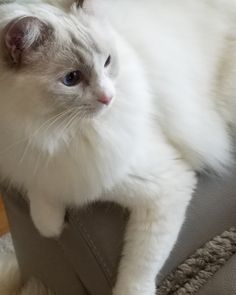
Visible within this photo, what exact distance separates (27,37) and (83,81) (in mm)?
119

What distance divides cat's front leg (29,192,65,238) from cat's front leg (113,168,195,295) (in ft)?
0.47

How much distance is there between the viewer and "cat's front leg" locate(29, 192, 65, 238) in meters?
1.07

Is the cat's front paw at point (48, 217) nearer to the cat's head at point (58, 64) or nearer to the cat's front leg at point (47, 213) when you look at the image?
the cat's front leg at point (47, 213)

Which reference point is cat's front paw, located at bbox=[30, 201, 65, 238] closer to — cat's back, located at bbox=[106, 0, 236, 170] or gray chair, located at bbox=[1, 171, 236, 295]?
gray chair, located at bbox=[1, 171, 236, 295]

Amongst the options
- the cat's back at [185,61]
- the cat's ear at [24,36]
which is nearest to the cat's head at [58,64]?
the cat's ear at [24,36]

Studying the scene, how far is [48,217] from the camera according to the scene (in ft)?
3.50

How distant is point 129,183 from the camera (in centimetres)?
104

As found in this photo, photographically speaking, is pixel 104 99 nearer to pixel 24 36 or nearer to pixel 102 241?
pixel 24 36

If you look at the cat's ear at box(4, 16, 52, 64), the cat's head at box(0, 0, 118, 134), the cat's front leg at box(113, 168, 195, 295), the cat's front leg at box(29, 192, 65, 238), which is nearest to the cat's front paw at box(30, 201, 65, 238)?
the cat's front leg at box(29, 192, 65, 238)

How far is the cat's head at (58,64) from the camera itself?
80cm

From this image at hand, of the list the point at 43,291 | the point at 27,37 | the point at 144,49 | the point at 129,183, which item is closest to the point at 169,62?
the point at 144,49

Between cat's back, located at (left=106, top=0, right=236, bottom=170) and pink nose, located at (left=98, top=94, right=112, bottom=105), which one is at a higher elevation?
pink nose, located at (left=98, top=94, right=112, bottom=105)

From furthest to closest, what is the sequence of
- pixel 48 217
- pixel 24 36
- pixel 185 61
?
pixel 185 61, pixel 48 217, pixel 24 36

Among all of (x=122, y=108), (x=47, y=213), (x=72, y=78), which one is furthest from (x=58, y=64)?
(x=47, y=213)
